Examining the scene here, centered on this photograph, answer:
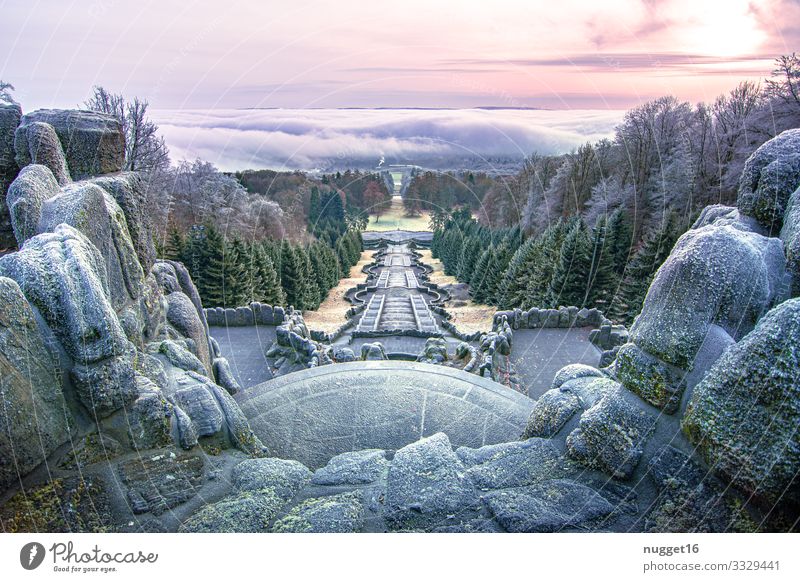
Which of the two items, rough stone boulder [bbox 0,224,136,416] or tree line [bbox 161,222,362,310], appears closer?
rough stone boulder [bbox 0,224,136,416]

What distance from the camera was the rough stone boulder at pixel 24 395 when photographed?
171 inches

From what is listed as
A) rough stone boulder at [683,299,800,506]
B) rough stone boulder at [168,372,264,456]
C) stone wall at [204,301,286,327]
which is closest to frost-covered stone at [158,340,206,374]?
rough stone boulder at [168,372,264,456]

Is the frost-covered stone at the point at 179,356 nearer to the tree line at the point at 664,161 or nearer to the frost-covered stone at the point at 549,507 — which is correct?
the frost-covered stone at the point at 549,507

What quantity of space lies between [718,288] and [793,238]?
0.87 metres

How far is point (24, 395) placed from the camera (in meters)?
4.53

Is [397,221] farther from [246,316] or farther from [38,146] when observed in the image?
[38,146]

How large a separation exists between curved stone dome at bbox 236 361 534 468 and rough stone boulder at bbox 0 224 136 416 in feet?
10.2

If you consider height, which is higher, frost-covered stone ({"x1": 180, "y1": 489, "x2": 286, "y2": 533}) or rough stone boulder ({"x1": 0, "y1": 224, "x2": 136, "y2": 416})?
rough stone boulder ({"x1": 0, "y1": 224, "x2": 136, "y2": 416})

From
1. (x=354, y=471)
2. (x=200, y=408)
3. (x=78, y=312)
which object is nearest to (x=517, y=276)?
(x=200, y=408)

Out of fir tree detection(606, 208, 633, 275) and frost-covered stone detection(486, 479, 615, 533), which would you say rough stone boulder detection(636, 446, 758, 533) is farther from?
fir tree detection(606, 208, 633, 275)

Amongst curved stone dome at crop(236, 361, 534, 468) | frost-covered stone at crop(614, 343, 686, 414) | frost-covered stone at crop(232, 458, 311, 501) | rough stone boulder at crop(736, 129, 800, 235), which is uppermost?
rough stone boulder at crop(736, 129, 800, 235)

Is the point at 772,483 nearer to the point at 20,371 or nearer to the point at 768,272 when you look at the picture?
the point at 768,272
